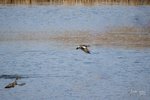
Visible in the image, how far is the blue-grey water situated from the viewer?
12.7m

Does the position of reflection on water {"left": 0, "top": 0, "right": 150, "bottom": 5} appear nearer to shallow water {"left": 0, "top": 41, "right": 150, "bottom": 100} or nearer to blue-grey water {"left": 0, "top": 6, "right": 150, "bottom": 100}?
blue-grey water {"left": 0, "top": 6, "right": 150, "bottom": 100}

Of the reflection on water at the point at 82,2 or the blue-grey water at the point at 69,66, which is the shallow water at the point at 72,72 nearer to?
the blue-grey water at the point at 69,66

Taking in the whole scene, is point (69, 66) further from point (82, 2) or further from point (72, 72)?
point (82, 2)

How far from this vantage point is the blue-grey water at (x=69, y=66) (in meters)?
12.7

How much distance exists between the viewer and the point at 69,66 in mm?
16141

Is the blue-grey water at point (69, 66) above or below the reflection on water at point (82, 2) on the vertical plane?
above

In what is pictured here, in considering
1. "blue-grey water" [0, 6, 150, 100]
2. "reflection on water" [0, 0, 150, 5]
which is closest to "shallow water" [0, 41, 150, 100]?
"blue-grey water" [0, 6, 150, 100]

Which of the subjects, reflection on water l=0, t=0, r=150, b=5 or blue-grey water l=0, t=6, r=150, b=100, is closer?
blue-grey water l=0, t=6, r=150, b=100

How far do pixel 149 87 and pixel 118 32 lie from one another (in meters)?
10.5

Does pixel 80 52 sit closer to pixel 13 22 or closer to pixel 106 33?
pixel 106 33

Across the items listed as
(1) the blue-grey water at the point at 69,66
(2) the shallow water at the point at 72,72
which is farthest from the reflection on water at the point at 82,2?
(2) the shallow water at the point at 72,72

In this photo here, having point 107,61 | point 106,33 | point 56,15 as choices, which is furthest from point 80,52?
point 56,15

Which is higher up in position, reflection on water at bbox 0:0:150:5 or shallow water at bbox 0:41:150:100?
shallow water at bbox 0:41:150:100

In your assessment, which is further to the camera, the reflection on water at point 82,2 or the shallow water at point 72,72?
the reflection on water at point 82,2
